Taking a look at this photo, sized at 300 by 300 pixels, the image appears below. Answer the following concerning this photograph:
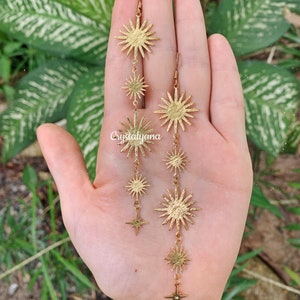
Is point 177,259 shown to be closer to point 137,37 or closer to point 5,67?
point 137,37

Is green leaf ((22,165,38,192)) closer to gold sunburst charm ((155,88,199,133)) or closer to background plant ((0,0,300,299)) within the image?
background plant ((0,0,300,299))

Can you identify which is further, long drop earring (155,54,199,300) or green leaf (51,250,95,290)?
green leaf (51,250,95,290)

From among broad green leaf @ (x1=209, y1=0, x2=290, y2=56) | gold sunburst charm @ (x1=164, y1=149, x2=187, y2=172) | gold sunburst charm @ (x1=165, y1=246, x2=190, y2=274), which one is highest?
broad green leaf @ (x1=209, y1=0, x2=290, y2=56)

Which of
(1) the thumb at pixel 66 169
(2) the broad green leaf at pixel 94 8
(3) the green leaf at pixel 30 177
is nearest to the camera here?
(1) the thumb at pixel 66 169

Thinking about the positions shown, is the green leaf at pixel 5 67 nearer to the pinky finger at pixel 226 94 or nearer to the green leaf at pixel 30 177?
the green leaf at pixel 30 177

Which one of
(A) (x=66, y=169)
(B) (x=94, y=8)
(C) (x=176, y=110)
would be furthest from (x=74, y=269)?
(B) (x=94, y=8)

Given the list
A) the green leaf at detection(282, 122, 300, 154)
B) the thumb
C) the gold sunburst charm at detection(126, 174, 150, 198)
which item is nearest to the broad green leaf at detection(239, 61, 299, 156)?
the green leaf at detection(282, 122, 300, 154)

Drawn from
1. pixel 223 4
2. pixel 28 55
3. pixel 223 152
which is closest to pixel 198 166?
pixel 223 152

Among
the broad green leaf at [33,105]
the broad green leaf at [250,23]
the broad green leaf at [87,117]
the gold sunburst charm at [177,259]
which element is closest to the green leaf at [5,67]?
the broad green leaf at [33,105]
